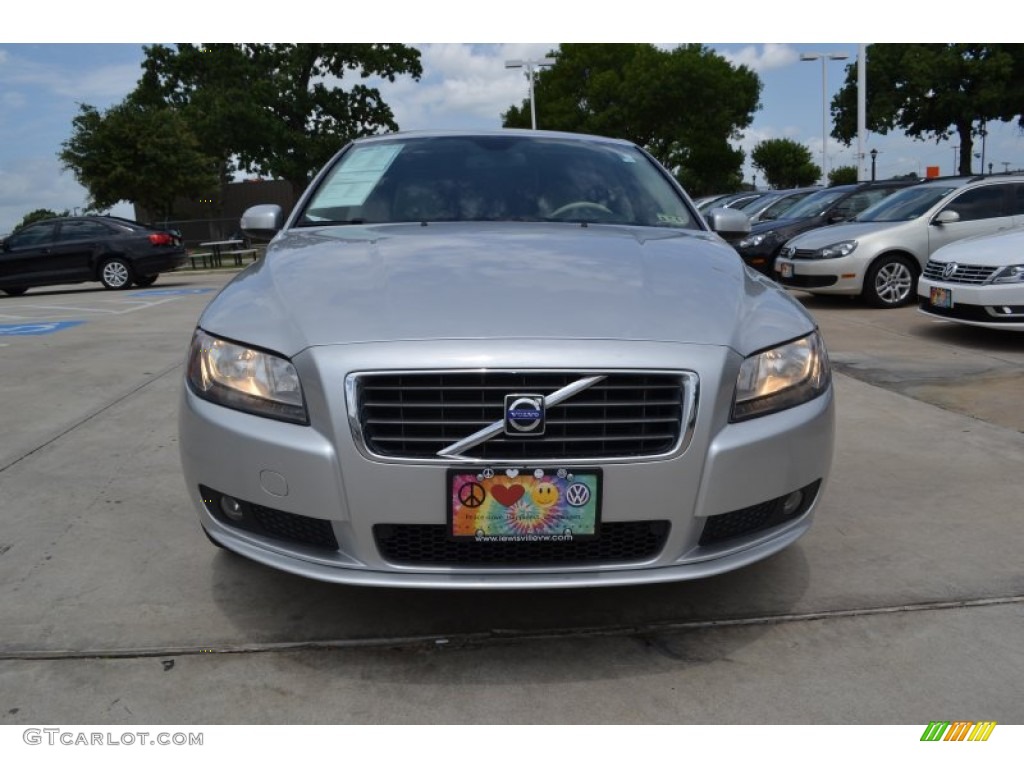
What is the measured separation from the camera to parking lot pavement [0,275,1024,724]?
7.57 feet

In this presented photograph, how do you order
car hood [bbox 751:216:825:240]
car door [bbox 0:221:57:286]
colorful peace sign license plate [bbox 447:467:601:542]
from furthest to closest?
car door [bbox 0:221:57:286], car hood [bbox 751:216:825:240], colorful peace sign license plate [bbox 447:467:601:542]

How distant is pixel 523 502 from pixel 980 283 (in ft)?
20.9

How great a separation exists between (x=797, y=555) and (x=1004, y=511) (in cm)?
98

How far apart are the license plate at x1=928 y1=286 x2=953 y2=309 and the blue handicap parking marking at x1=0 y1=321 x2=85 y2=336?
8.37 meters

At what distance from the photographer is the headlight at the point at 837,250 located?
10.3 metres

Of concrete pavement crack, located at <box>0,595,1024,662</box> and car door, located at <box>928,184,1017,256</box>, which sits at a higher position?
car door, located at <box>928,184,1017,256</box>

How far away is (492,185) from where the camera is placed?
3768mm

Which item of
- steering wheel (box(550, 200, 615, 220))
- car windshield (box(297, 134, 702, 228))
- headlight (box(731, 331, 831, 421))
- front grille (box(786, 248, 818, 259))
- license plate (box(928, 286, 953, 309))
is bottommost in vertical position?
license plate (box(928, 286, 953, 309))

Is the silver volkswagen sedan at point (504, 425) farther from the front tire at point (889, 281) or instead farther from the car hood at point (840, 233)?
the car hood at point (840, 233)

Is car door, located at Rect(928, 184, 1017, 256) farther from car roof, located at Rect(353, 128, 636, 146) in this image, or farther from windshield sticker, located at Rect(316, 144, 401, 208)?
windshield sticker, located at Rect(316, 144, 401, 208)

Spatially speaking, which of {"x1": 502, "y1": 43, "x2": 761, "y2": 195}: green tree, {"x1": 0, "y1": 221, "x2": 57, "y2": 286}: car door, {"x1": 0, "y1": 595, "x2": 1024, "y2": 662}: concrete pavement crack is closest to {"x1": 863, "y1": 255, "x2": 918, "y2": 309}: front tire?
{"x1": 0, "y1": 595, "x2": 1024, "y2": 662}: concrete pavement crack

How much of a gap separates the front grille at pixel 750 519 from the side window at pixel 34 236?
16.4 meters

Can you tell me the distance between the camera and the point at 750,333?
8.37ft
